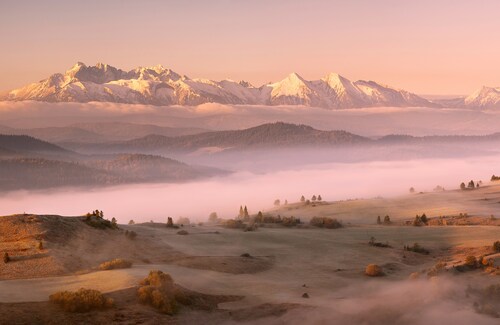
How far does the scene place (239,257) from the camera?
65688 mm

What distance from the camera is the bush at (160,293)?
41.0 m

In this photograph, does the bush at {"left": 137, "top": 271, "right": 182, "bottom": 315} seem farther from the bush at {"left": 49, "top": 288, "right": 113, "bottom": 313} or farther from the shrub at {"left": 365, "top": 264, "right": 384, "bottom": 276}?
the shrub at {"left": 365, "top": 264, "right": 384, "bottom": 276}

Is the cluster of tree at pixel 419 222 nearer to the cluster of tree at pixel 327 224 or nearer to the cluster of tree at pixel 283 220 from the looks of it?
the cluster of tree at pixel 327 224

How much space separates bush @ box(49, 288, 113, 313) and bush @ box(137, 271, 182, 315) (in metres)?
2.98

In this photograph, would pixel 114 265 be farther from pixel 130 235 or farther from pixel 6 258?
pixel 130 235

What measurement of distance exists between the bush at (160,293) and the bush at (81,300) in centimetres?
298

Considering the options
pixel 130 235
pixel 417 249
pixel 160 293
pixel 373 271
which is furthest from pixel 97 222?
pixel 417 249

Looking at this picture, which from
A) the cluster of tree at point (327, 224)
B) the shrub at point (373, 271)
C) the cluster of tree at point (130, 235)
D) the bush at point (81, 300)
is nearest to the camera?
the bush at point (81, 300)

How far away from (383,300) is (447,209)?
98008mm

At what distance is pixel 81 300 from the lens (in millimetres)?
38438

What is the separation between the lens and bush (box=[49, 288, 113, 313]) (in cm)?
3806

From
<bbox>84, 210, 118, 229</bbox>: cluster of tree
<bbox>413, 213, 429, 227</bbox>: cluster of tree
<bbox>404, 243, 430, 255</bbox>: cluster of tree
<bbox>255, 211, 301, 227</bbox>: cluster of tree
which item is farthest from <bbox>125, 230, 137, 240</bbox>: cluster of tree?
<bbox>413, 213, 429, 227</bbox>: cluster of tree

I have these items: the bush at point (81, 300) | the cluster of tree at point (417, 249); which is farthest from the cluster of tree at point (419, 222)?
the bush at point (81, 300)

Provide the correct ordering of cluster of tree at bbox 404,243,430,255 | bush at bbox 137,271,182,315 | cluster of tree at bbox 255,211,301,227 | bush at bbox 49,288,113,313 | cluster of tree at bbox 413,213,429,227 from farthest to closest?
cluster of tree at bbox 413,213,429,227 < cluster of tree at bbox 255,211,301,227 < cluster of tree at bbox 404,243,430,255 < bush at bbox 137,271,182,315 < bush at bbox 49,288,113,313
